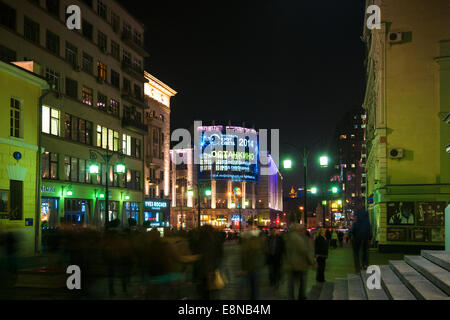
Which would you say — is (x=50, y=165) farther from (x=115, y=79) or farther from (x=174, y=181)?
(x=174, y=181)

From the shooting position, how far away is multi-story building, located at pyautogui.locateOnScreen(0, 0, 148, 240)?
3775cm

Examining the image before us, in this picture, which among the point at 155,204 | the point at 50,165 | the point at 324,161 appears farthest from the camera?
the point at 155,204

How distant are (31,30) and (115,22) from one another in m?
14.9

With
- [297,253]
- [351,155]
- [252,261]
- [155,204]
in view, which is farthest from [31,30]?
[351,155]

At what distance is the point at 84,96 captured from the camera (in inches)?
1764

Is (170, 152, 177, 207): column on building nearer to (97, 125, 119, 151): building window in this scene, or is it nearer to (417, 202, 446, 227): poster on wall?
(97, 125, 119, 151): building window

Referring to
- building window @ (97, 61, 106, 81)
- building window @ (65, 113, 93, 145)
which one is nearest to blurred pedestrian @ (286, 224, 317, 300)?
building window @ (65, 113, 93, 145)

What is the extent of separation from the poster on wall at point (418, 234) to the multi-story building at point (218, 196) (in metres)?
86.9

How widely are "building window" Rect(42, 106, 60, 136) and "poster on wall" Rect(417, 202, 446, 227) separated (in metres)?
26.7

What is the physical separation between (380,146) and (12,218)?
73.6 feet

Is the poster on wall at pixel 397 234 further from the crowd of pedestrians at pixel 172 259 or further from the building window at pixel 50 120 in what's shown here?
the building window at pixel 50 120

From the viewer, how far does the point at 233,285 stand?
1705 centimetres

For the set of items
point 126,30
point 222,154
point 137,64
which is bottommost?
point 222,154
